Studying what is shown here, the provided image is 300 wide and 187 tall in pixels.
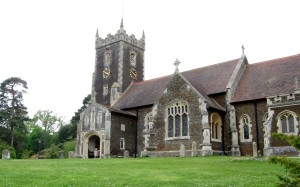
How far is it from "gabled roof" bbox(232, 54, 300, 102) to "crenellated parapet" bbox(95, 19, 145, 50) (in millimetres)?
17468

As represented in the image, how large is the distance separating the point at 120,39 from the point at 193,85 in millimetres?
Answer: 16042

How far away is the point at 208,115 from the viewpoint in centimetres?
2625

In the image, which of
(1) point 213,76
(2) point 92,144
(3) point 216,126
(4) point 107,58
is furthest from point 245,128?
(4) point 107,58

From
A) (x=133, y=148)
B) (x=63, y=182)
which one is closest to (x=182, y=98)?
(x=133, y=148)

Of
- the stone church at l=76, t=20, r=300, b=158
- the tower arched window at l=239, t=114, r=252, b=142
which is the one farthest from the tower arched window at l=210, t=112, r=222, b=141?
the tower arched window at l=239, t=114, r=252, b=142

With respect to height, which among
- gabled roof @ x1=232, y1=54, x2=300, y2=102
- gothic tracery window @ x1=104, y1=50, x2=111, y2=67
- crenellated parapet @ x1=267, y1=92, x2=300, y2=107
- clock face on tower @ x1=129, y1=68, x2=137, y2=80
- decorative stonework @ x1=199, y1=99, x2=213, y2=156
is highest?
gothic tracery window @ x1=104, y1=50, x2=111, y2=67

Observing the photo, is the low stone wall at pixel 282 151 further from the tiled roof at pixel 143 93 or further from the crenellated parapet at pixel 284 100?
the tiled roof at pixel 143 93

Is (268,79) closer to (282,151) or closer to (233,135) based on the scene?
(233,135)

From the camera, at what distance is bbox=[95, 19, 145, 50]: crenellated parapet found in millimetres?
42906

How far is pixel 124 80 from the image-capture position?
41438 millimetres

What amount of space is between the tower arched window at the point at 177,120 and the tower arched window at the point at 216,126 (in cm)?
195

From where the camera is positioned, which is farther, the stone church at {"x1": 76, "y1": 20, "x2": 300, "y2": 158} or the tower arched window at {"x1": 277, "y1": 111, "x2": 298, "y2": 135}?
the stone church at {"x1": 76, "y1": 20, "x2": 300, "y2": 158}

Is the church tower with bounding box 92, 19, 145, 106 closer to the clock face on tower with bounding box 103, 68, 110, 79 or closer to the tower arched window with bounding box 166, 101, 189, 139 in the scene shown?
the clock face on tower with bounding box 103, 68, 110, 79

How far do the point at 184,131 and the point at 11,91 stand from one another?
3817 centimetres
